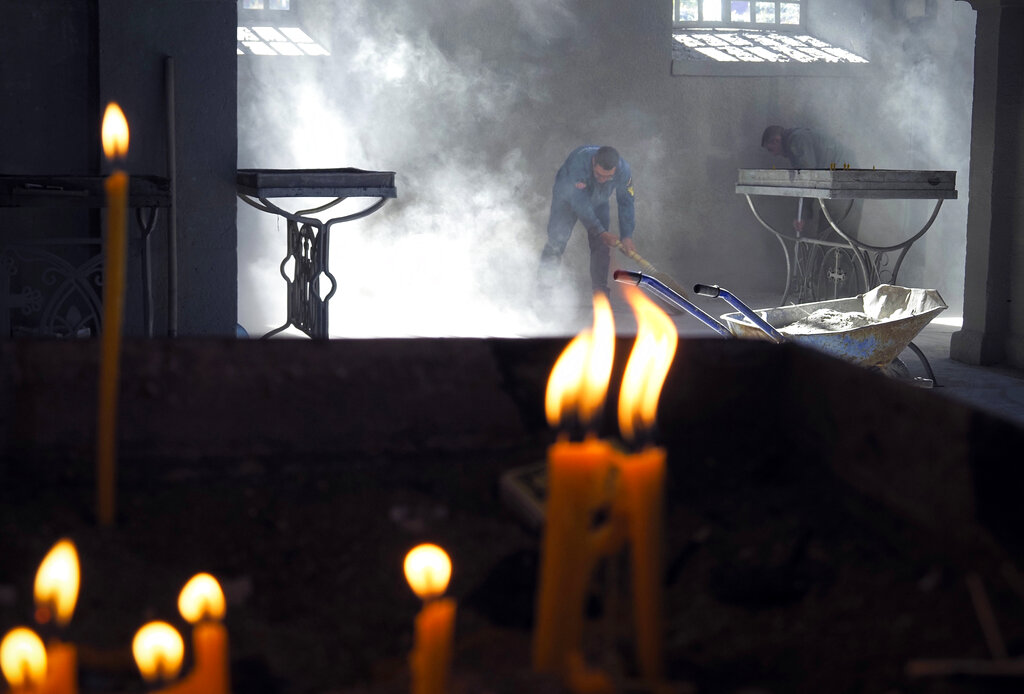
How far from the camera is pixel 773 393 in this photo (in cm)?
137

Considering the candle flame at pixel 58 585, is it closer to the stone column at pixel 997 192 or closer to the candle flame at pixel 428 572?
the candle flame at pixel 428 572

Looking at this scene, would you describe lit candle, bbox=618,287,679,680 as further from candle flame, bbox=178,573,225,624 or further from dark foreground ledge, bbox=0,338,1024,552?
dark foreground ledge, bbox=0,338,1024,552

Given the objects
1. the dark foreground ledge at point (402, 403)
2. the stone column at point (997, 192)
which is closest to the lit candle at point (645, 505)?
the dark foreground ledge at point (402, 403)

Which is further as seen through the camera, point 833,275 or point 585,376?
point 833,275

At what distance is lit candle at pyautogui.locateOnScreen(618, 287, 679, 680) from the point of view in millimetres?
710

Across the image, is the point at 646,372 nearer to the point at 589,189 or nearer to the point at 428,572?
the point at 428,572

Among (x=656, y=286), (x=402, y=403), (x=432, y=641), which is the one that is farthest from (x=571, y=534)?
(x=656, y=286)

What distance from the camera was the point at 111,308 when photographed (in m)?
0.95

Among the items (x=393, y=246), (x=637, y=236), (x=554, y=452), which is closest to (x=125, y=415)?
(x=554, y=452)

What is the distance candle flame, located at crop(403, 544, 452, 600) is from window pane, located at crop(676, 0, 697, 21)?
11407 millimetres

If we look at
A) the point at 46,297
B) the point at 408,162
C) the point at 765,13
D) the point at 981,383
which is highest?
the point at 765,13

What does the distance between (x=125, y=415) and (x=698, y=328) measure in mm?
7041

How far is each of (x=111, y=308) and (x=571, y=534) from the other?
48 centimetres

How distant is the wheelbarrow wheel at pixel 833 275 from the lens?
320 inches
